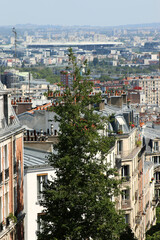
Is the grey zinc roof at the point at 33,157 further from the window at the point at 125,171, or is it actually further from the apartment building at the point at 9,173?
the window at the point at 125,171

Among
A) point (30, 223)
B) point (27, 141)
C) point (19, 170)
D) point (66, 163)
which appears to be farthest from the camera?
point (27, 141)

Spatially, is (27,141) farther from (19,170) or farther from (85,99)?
(85,99)

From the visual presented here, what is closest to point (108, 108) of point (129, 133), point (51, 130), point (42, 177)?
point (129, 133)

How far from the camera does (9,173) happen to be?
2325 cm

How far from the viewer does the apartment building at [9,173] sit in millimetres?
22547

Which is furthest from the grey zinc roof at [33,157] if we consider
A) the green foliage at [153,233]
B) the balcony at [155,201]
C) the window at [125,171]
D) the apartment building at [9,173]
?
the balcony at [155,201]

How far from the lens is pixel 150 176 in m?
53.9

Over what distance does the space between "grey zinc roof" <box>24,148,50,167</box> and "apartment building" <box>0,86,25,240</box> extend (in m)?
2.01

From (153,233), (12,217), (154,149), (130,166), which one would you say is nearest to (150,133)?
(154,149)

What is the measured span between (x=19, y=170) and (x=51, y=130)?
7.08 metres

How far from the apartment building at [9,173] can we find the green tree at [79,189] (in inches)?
39.6

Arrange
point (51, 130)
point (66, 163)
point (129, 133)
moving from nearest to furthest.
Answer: point (66, 163)
point (51, 130)
point (129, 133)

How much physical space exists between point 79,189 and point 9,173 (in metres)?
2.19

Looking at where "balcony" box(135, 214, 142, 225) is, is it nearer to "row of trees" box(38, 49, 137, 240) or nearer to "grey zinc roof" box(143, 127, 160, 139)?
"grey zinc roof" box(143, 127, 160, 139)
